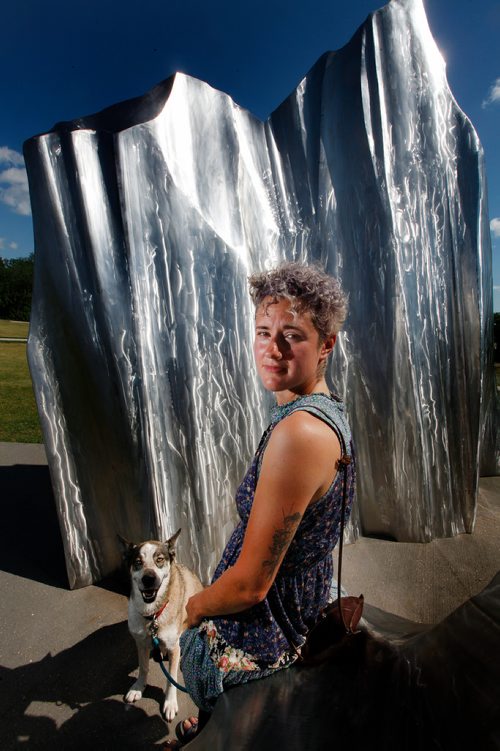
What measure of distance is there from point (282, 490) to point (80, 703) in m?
2.34

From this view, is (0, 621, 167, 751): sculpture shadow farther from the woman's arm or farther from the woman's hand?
the woman's arm

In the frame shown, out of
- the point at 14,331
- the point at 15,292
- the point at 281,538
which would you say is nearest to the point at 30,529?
the point at 281,538

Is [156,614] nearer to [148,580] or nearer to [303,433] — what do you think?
[148,580]

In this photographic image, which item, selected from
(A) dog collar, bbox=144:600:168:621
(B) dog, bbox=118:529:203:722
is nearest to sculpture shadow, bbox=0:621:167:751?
(B) dog, bbox=118:529:203:722

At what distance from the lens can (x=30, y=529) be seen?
13.9ft

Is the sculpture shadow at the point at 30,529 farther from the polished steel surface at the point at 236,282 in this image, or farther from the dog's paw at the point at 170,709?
the dog's paw at the point at 170,709

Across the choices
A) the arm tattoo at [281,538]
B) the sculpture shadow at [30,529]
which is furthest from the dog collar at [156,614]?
the arm tattoo at [281,538]

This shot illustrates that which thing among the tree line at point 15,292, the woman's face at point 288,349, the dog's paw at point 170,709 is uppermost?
the tree line at point 15,292

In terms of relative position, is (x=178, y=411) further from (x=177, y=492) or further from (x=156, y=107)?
(x=156, y=107)

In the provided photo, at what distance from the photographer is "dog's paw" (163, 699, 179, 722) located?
2232 millimetres

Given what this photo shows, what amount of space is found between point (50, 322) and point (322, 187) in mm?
2578

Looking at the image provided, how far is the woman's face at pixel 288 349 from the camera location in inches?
47.3

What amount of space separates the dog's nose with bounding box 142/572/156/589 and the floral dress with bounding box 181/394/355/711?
101 centimetres

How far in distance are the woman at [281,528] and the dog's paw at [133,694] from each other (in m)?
1.31
